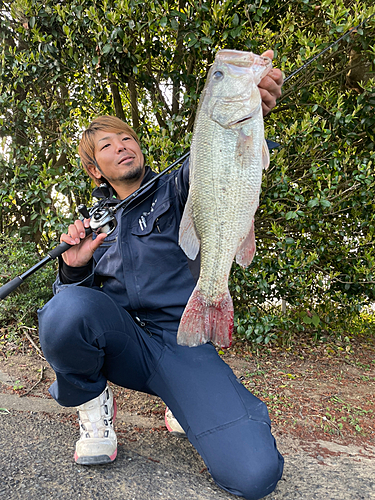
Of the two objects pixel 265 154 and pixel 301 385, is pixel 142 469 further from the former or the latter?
pixel 301 385

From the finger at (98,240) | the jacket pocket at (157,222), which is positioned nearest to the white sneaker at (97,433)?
the finger at (98,240)

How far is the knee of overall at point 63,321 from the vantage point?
221 centimetres

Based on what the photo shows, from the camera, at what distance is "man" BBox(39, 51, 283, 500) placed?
2117 mm

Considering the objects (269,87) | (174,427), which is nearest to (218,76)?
(269,87)

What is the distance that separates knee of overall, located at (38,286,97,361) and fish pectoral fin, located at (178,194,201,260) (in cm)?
74

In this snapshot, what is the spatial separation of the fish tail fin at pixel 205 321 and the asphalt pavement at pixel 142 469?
31.6 inches

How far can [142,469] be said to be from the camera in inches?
89.6

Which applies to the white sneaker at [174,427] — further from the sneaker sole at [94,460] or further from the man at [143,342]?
the sneaker sole at [94,460]

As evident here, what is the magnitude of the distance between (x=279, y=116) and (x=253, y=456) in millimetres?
3736

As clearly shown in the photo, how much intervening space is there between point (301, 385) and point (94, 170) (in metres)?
2.79

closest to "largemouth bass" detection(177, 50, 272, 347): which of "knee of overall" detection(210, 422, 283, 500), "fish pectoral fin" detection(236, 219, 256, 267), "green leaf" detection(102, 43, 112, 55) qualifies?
"fish pectoral fin" detection(236, 219, 256, 267)

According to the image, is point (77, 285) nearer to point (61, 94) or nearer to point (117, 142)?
point (117, 142)

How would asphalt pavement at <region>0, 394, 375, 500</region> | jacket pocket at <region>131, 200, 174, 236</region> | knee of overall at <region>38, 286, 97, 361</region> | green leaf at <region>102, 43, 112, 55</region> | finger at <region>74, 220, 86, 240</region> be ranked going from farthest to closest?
green leaf at <region>102, 43, 112, 55</region> → jacket pocket at <region>131, 200, 174, 236</region> → finger at <region>74, 220, 86, 240</region> → knee of overall at <region>38, 286, 97, 361</region> → asphalt pavement at <region>0, 394, 375, 500</region>

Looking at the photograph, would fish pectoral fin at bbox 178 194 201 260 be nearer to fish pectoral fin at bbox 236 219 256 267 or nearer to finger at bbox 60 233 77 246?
fish pectoral fin at bbox 236 219 256 267
